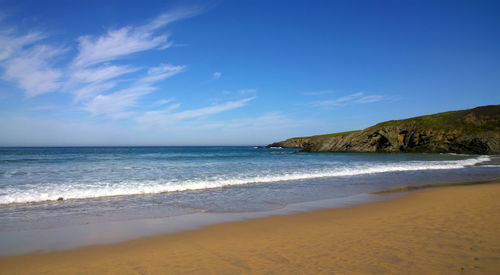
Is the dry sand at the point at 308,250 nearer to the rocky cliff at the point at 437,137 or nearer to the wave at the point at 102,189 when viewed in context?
the wave at the point at 102,189

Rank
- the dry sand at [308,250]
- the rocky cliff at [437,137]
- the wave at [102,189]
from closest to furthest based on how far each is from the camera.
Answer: the dry sand at [308,250] → the wave at [102,189] → the rocky cliff at [437,137]

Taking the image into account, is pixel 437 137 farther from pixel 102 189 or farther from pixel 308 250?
pixel 308 250

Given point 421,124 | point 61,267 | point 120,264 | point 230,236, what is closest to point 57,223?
point 61,267

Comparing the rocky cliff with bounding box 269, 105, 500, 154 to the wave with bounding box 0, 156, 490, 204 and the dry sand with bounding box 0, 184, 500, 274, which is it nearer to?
the wave with bounding box 0, 156, 490, 204

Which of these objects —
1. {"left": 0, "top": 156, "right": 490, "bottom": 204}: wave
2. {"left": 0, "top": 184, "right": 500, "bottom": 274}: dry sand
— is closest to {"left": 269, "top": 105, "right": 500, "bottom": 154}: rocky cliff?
{"left": 0, "top": 156, "right": 490, "bottom": 204}: wave

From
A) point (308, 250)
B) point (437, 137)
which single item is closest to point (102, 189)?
point (308, 250)

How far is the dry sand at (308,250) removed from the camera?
444 cm

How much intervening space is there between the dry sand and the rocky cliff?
54.0 meters

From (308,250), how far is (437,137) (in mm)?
62005

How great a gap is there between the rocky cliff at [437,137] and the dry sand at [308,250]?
54031mm

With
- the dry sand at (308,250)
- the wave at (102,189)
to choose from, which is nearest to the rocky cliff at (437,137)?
the wave at (102,189)

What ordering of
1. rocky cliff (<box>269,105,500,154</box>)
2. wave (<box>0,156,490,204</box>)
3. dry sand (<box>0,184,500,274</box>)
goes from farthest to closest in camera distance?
rocky cliff (<box>269,105,500,154</box>)
wave (<box>0,156,490,204</box>)
dry sand (<box>0,184,500,274</box>)

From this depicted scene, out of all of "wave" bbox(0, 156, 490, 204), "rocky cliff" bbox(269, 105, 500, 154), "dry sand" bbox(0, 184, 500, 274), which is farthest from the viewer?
"rocky cliff" bbox(269, 105, 500, 154)

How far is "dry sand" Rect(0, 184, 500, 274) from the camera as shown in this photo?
4.44 metres
